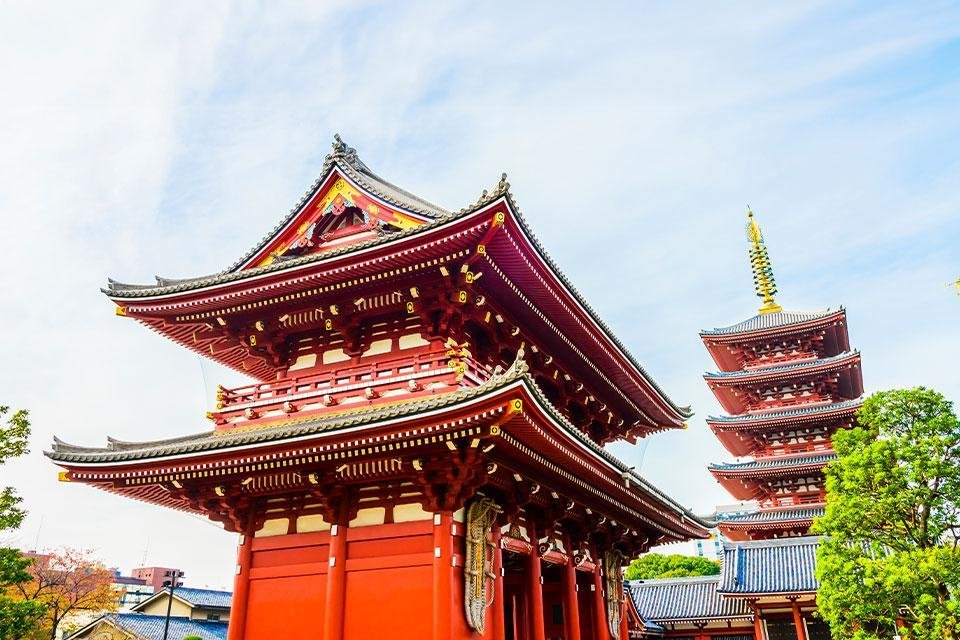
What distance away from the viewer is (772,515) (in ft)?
123

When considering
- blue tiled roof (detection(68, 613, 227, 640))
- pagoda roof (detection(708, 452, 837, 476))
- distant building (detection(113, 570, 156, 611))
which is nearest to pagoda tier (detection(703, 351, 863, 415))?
pagoda roof (detection(708, 452, 837, 476))

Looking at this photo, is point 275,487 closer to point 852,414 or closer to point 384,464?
point 384,464

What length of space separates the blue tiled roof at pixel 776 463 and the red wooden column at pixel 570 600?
2370 centimetres

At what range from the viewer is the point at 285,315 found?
16.2 metres

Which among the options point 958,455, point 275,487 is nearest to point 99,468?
point 275,487

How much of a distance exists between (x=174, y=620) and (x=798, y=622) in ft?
122

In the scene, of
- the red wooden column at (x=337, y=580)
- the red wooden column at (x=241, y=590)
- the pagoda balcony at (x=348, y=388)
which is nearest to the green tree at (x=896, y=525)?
the pagoda balcony at (x=348, y=388)

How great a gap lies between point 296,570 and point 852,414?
34.7 metres

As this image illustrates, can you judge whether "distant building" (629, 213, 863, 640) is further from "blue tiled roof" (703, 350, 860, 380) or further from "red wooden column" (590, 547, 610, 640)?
"red wooden column" (590, 547, 610, 640)

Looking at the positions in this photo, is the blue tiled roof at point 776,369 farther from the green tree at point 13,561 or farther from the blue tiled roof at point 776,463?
the green tree at point 13,561

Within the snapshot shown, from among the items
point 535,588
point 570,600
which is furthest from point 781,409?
point 535,588

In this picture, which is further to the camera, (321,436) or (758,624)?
(758,624)

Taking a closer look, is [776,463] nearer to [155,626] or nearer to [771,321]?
[771,321]

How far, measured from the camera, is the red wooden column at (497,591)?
13617 millimetres
